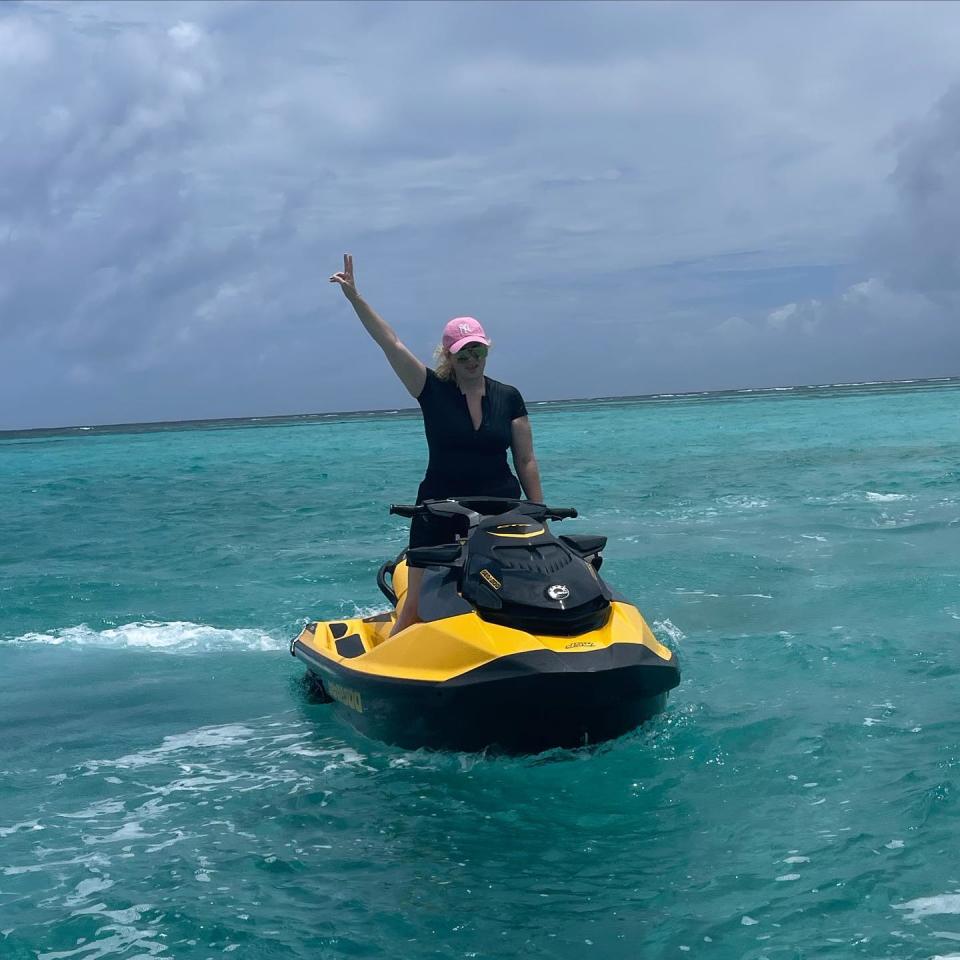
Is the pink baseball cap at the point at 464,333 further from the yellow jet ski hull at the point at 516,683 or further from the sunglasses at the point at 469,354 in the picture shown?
the yellow jet ski hull at the point at 516,683

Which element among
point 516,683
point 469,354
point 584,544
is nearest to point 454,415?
point 469,354

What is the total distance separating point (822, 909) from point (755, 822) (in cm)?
→ 81

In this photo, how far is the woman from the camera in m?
5.63

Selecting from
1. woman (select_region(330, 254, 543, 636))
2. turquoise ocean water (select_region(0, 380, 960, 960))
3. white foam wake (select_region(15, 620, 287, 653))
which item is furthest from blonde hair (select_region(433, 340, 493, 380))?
white foam wake (select_region(15, 620, 287, 653))

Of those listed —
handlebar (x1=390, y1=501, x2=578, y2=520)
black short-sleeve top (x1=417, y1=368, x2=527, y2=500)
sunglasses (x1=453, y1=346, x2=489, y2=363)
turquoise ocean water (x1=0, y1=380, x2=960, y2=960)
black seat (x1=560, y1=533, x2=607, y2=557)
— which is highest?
sunglasses (x1=453, y1=346, x2=489, y2=363)

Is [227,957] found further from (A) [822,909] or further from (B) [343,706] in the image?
(B) [343,706]

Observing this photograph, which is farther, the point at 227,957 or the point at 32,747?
the point at 32,747

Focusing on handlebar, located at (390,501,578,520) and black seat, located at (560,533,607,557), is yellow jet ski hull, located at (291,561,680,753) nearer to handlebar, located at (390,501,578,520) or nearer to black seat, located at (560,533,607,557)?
black seat, located at (560,533,607,557)

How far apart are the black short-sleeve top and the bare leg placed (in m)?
0.41

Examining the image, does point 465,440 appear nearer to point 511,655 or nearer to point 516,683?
point 511,655

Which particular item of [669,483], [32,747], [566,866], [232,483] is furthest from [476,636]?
[232,483]

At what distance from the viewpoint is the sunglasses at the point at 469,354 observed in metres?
5.62

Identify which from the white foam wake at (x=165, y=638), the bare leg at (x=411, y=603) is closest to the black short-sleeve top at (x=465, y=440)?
the bare leg at (x=411, y=603)

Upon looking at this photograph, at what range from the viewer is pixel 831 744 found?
5.62 m
